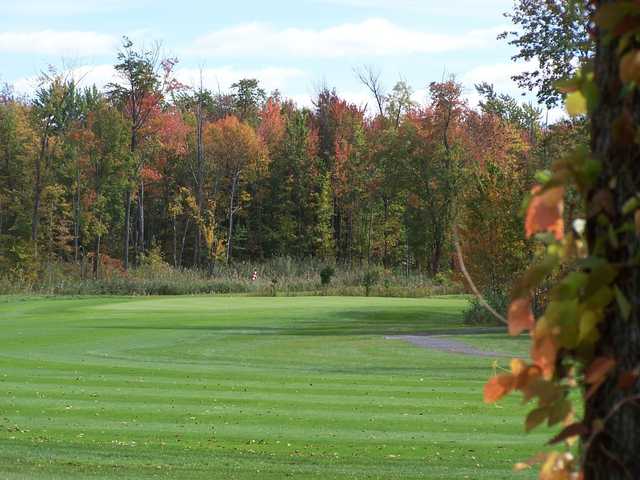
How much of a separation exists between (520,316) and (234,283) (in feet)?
188

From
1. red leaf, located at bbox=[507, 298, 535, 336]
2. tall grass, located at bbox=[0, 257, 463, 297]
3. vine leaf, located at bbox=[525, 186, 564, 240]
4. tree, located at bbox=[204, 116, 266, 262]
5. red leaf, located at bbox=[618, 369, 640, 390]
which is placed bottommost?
tall grass, located at bbox=[0, 257, 463, 297]

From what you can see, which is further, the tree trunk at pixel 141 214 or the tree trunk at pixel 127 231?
the tree trunk at pixel 141 214

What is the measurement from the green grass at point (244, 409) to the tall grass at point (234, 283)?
80.9 ft

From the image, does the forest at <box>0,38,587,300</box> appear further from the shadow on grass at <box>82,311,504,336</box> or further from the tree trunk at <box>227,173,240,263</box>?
the shadow on grass at <box>82,311,504,336</box>

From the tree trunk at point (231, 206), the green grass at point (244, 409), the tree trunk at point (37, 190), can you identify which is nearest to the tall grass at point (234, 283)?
the tree trunk at point (37, 190)

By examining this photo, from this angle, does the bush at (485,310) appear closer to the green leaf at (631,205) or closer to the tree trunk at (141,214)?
the green leaf at (631,205)

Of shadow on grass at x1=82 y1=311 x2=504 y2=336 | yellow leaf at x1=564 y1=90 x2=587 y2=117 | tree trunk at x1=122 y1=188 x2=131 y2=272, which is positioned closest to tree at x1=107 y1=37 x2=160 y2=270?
tree trunk at x1=122 y1=188 x2=131 y2=272

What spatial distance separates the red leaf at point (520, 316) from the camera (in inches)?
84.9

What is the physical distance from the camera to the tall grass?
56.7 metres

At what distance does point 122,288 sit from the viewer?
57938 mm

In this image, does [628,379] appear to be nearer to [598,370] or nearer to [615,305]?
[598,370]

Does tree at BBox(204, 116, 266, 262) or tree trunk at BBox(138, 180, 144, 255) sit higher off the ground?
tree at BBox(204, 116, 266, 262)

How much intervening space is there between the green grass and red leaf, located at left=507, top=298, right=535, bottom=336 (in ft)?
27.0

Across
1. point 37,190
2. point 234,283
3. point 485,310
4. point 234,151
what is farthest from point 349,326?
point 234,151
